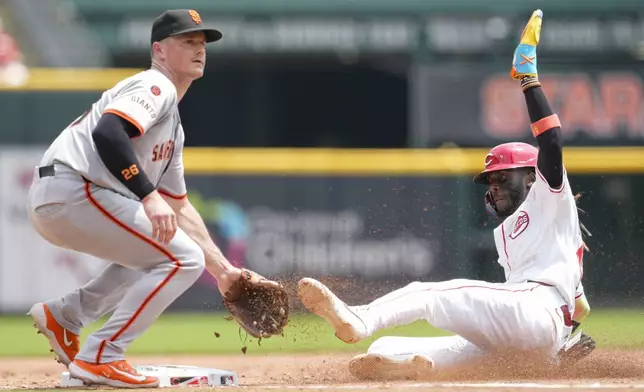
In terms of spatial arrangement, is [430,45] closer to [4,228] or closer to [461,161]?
[461,161]

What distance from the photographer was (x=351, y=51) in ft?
50.8

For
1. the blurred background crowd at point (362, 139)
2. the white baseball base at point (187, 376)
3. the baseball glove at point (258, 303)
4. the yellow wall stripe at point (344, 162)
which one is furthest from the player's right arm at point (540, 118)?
the yellow wall stripe at point (344, 162)

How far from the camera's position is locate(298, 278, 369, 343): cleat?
431 centimetres

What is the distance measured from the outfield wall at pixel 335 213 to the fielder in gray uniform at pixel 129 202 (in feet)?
16.4

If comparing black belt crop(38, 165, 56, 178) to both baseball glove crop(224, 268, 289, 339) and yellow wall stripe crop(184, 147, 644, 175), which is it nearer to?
baseball glove crop(224, 268, 289, 339)

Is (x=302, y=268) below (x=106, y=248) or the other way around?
below

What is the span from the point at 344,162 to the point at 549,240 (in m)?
5.56

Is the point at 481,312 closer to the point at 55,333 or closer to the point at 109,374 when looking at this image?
the point at 109,374

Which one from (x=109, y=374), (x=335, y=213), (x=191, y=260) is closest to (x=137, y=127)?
(x=191, y=260)

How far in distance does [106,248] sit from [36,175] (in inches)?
15.4

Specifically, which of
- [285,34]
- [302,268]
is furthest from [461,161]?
[285,34]

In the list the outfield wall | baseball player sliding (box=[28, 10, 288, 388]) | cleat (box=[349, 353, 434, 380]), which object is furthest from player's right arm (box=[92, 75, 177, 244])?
the outfield wall

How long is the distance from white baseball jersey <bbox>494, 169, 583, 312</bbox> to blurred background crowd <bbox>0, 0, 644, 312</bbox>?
216 centimetres

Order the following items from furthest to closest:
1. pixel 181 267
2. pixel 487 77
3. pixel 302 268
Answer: pixel 487 77 < pixel 302 268 < pixel 181 267
